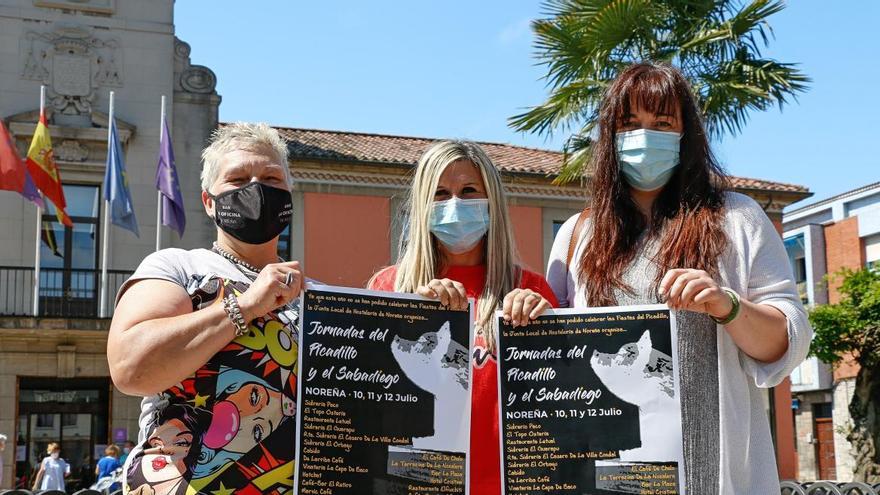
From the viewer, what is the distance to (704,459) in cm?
281

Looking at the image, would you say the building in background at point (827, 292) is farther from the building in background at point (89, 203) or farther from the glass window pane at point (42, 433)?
the glass window pane at point (42, 433)

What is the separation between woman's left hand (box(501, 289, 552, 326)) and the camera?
9.86 feet

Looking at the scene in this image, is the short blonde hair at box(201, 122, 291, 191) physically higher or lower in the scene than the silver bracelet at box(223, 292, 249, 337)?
higher

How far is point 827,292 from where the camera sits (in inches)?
1523

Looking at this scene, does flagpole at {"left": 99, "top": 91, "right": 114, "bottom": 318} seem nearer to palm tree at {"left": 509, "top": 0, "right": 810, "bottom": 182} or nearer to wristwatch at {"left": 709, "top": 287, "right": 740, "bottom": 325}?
palm tree at {"left": 509, "top": 0, "right": 810, "bottom": 182}

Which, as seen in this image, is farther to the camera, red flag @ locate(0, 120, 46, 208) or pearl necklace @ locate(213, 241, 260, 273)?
red flag @ locate(0, 120, 46, 208)

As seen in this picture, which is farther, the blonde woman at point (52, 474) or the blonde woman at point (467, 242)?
the blonde woman at point (52, 474)

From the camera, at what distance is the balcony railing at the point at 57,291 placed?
20922mm

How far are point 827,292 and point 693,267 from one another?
38677mm

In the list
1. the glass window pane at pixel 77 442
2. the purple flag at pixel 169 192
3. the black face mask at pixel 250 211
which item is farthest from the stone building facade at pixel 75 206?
the black face mask at pixel 250 211

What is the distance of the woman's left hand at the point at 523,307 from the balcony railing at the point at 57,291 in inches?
760

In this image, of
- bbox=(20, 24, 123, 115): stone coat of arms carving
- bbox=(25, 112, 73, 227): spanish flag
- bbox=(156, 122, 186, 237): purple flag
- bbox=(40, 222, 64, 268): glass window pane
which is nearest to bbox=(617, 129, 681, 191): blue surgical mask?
bbox=(156, 122, 186, 237): purple flag

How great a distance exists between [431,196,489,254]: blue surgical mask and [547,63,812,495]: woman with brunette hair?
0.28 m

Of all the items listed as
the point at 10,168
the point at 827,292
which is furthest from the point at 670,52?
the point at 827,292
